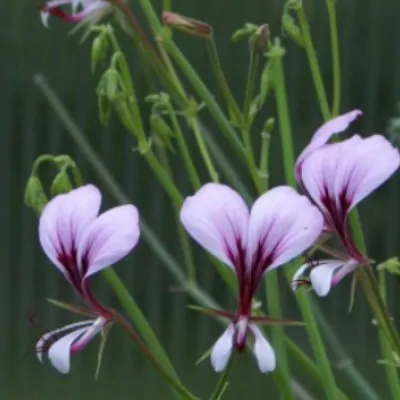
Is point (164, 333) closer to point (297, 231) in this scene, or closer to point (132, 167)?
point (132, 167)

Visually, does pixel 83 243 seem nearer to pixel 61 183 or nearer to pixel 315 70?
pixel 61 183

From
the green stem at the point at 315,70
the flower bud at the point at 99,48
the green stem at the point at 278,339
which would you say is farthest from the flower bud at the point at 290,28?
the green stem at the point at 278,339

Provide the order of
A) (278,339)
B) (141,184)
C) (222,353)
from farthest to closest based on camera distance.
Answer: (141,184), (278,339), (222,353)

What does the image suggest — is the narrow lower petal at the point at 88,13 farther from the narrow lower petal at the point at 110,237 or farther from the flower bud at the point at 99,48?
the narrow lower petal at the point at 110,237

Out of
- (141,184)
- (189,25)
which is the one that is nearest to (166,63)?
(189,25)

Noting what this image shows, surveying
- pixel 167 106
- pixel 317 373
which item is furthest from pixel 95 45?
pixel 317 373

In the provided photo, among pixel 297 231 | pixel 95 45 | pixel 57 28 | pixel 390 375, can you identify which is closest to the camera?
pixel 297 231
